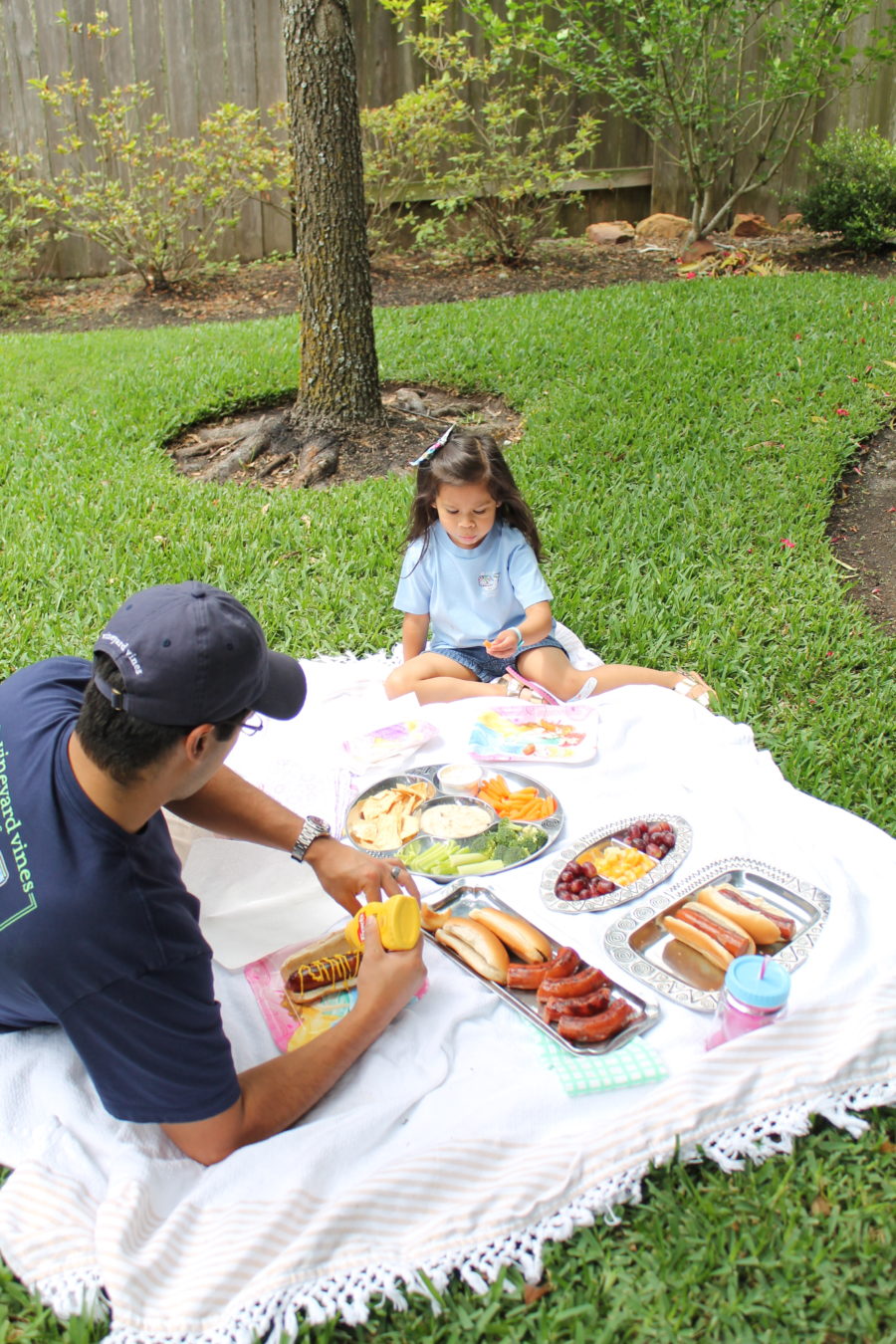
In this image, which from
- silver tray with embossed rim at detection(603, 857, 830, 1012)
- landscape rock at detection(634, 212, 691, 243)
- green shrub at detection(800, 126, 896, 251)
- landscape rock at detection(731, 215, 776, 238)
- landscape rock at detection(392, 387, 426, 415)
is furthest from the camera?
landscape rock at detection(634, 212, 691, 243)

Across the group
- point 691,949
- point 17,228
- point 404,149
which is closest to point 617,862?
point 691,949

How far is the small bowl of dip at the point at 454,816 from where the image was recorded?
284cm

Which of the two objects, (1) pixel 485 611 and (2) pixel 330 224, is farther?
(2) pixel 330 224

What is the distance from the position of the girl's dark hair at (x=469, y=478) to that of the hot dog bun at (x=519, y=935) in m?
1.54

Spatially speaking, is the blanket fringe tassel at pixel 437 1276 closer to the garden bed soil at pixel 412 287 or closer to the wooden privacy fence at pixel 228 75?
the garden bed soil at pixel 412 287

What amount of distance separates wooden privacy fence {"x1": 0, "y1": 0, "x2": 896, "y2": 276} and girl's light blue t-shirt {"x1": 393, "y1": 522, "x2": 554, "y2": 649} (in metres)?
6.98

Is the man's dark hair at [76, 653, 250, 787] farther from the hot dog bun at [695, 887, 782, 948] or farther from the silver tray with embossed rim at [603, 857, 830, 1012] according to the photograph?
the hot dog bun at [695, 887, 782, 948]

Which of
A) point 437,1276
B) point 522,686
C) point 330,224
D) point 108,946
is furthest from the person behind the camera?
point 330,224

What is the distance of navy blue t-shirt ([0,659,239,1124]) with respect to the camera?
1.65 metres

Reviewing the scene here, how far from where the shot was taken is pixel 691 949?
92.8 inches

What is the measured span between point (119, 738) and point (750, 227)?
9255mm

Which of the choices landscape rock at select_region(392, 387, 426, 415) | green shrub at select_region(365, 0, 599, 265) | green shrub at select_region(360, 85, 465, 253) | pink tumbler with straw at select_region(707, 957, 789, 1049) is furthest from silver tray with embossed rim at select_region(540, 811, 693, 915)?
green shrub at select_region(365, 0, 599, 265)

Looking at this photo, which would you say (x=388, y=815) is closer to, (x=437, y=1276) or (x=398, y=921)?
(x=398, y=921)

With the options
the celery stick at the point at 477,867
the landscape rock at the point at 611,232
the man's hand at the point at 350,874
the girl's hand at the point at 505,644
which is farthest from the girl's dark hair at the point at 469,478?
the landscape rock at the point at 611,232
